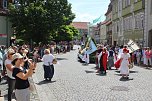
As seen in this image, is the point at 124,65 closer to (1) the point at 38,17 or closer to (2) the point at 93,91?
(2) the point at 93,91

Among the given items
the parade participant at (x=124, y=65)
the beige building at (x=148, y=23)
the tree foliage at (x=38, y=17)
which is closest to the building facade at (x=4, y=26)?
the tree foliage at (x=38, y=17)

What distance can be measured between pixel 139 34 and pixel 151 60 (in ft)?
41.2

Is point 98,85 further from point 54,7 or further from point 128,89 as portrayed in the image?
point 54,7

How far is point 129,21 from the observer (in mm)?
44594

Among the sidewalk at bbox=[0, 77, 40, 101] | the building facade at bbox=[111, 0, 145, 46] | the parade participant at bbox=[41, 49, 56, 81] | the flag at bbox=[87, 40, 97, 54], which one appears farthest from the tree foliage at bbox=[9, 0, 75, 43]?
the sidewalk at bbox=[0, 77, 40, 101]

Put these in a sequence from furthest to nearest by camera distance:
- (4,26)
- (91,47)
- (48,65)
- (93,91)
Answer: (4,26), (91,47), (48,65), (93,91)

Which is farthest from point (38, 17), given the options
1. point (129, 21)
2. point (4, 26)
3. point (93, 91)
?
point (93, 91)

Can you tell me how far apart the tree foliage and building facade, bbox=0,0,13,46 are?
3184 mm

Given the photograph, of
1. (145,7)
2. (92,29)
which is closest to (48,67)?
(145,7)

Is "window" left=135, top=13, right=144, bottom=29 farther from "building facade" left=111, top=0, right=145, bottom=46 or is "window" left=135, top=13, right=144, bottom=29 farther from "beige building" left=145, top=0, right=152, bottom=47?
"beige building" left=145, top=0, right=152, bottom=47

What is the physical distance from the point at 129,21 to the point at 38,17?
12.7 meters

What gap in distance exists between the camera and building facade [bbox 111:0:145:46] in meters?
38.6

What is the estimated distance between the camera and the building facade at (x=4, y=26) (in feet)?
144

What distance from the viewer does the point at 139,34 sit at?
3938 centimetres
